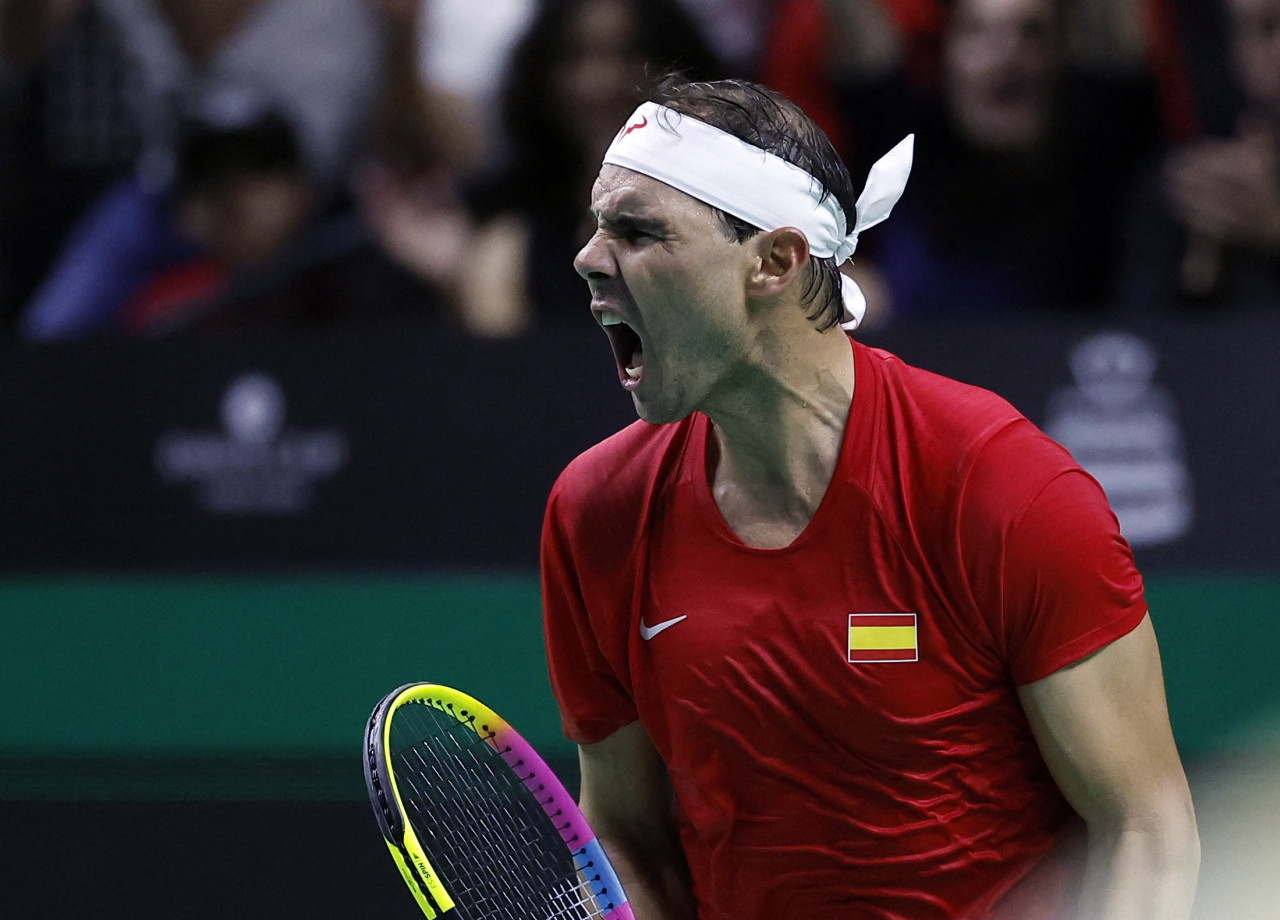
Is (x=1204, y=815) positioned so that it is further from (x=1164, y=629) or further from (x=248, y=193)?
(x=248, y=193)

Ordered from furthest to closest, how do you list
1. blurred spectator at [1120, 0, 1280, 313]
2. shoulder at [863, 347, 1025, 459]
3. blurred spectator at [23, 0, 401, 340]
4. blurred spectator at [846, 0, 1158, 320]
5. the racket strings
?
blurred spectator at [23, 0, 401, 340], blurred spectator at [846, 0, 1158, 320], blurred spectator at [1120, 0, 1280, 313], the racket strings, shoulder at [863, 347, 1025, 459]

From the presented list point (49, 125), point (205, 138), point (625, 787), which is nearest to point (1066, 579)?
point (625, 787)

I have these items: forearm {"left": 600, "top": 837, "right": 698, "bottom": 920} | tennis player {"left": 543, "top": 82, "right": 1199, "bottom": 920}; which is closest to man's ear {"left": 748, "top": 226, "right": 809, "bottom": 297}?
tennis player {"left": 543, "top": 82, "right": 1199, "bottom": 920}

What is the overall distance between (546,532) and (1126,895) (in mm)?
Result: 850

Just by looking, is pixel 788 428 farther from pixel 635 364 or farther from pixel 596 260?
pixel 596 260

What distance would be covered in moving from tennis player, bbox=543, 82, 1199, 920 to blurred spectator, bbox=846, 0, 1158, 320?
3.14 m

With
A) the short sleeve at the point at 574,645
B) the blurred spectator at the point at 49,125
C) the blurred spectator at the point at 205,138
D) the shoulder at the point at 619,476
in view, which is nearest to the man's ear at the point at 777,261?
the shoulder at the point at 619,476

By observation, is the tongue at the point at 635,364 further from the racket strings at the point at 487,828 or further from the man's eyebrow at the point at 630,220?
the racket strings at the point at 487,828

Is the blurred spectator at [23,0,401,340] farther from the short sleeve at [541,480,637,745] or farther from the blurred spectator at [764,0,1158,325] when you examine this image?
the short sleeve at [541,480,637,745]

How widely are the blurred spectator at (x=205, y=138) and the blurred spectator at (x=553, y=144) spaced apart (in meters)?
0.54

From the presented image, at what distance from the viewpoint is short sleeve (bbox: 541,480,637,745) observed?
2180 millimetres

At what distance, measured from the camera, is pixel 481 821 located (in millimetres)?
2379

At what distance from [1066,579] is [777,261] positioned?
517mm

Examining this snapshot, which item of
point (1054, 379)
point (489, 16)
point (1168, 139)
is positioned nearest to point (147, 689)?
point (489, 16)
